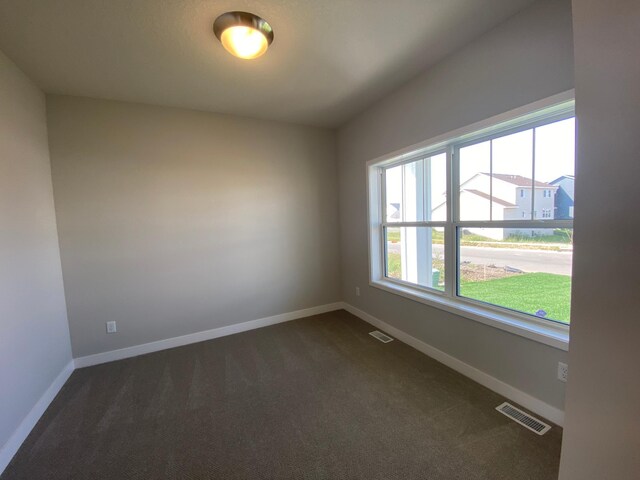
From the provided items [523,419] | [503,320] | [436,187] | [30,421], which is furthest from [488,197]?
[30,421]

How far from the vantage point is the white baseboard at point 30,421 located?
1575 millimetres

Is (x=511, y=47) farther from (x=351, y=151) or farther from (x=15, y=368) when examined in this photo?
(x=15, y=368)

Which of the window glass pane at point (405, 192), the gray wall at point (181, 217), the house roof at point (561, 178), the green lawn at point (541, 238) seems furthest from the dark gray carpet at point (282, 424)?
the house roof at point (561, 178)

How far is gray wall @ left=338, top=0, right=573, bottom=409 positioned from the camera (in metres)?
1.61

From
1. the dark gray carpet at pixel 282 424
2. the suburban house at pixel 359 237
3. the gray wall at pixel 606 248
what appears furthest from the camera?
the dark gray carpet at pixel 282 424

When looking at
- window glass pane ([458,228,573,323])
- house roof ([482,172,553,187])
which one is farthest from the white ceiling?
window glass pane ([458,228,573,323])

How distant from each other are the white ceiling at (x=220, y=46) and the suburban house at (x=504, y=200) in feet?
3.56

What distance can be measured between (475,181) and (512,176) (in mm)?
281

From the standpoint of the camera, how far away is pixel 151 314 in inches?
114

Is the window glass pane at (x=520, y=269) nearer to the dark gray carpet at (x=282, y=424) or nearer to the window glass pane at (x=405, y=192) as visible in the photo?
the window glass pane at (x=405, y=192)

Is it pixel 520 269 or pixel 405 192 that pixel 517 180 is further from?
pixel 405 192

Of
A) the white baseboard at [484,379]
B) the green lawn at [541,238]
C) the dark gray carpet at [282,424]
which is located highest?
the green lawn at [541,238]

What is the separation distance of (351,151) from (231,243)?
→ 198 centimetres

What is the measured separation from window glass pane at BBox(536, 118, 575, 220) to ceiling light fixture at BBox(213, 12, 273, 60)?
198cm
